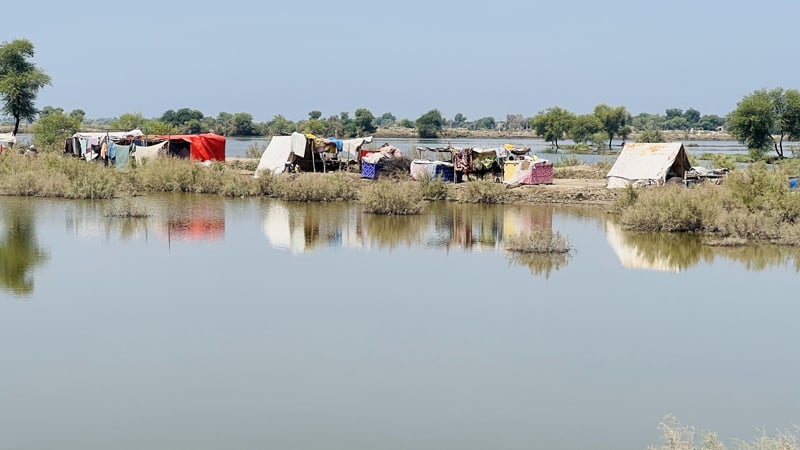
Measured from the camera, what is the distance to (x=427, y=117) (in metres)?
105

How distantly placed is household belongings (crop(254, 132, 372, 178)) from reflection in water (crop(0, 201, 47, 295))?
10136mm

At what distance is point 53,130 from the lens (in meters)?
40.9

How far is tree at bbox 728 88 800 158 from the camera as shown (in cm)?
4916

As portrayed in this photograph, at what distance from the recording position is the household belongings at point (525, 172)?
2936 centimetres

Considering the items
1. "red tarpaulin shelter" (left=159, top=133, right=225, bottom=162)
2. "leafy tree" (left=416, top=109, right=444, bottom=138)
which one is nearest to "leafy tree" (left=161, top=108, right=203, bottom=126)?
"leafy tree" (left=416, top=109, right=444, bottom=138)

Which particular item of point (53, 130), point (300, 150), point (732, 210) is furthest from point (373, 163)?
point (53, 130)

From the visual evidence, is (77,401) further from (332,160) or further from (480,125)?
(480,125)

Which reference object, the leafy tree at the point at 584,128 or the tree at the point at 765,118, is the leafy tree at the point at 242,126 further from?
the tree at the point at 765,118

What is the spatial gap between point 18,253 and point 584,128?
186 feet

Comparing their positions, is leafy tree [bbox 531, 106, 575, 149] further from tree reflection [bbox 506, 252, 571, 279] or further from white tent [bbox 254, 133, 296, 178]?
tree reflection [bbox 506, 252, 571, 279]

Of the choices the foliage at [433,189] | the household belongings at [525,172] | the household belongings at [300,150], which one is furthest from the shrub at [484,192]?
the household belongings at [300,150]

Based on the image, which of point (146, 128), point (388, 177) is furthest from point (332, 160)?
point (146, 128)

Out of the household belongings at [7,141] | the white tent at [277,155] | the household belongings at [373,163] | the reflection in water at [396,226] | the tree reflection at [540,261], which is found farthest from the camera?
the household belongings at [7,141]

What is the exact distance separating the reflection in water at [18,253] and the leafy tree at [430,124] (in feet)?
256
